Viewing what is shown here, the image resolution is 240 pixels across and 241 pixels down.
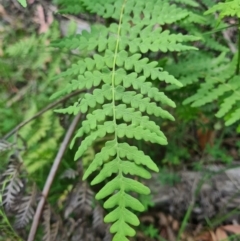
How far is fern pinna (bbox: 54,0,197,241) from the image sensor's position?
1154 mm

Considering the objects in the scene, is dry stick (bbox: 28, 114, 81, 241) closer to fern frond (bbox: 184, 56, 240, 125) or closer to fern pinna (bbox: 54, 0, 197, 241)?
fern pinna (bbox: 54, 0, 197, 241)

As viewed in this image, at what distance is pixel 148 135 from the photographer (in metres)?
1.19

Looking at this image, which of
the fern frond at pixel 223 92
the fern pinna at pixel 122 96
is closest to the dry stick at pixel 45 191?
the fern pinna at pixel 122 96

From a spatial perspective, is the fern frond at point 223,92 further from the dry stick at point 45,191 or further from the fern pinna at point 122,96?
the dry stick at point 45,191

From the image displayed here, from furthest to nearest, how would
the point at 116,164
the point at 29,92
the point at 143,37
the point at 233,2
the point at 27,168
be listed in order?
1. the point at 29,92
2. the point at 27,168
3. the point at 143,37
4. the point at 233,2
5. the point at 116,164

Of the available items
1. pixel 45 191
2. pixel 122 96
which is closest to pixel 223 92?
pixel 122 96

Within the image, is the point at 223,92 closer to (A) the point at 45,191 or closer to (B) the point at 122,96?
(B) the point at 122,96

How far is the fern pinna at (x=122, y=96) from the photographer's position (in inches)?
45.4

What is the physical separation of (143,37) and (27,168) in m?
0.82

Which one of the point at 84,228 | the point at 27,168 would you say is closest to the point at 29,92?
the point at 27,168

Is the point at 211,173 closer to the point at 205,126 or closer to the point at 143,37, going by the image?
the point at 205,126

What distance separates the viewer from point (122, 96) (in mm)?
1302

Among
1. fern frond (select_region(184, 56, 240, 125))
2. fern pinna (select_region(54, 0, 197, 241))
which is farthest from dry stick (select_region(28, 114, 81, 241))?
fern frond (select_region(184, 56, 240, 125))

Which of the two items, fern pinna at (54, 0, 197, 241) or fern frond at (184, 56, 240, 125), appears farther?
fern frond at (184, 56, 240, 125)
